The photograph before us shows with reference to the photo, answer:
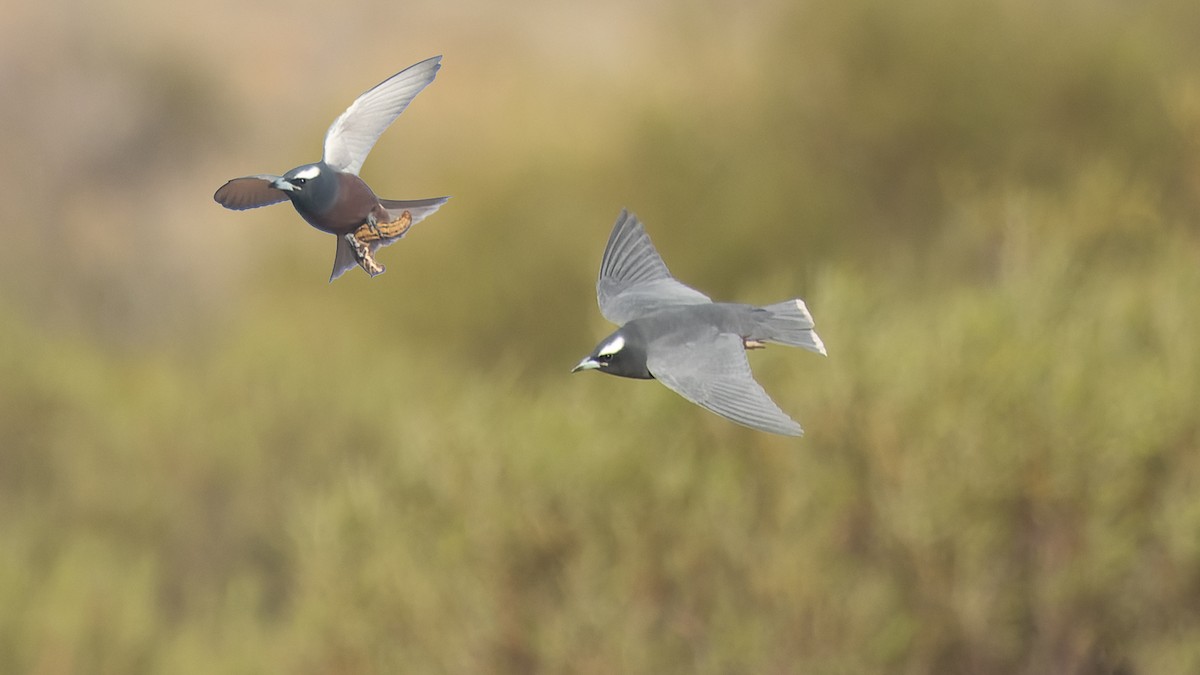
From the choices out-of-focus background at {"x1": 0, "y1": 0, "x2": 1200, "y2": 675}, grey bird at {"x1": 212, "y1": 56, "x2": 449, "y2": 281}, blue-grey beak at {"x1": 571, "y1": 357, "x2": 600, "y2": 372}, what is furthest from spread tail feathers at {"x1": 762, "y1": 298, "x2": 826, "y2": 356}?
out-of-focus background at {"x1": 0, "y1": 0, "x2": 1200, "y2": 675}

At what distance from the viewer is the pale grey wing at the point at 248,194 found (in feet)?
6.00

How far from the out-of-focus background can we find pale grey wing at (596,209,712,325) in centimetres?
523

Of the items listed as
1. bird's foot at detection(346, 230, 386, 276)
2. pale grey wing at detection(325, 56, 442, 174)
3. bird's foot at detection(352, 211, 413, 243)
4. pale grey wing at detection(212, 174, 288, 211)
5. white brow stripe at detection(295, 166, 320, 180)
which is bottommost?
bird's foot at detection(346, 230, 386, 276)

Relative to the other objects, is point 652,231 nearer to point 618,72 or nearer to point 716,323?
point 618,72

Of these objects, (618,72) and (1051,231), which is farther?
(618,72)

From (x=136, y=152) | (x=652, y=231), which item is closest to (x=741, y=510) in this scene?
(x=652, y=231)

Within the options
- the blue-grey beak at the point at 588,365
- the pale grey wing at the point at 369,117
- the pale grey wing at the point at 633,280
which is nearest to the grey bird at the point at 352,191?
the pale grey wing at the point at 369,117

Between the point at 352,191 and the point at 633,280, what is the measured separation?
2.11 feet

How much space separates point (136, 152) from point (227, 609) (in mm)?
45423

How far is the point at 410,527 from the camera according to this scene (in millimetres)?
16000

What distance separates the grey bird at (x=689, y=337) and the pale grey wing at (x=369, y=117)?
0.38 metres

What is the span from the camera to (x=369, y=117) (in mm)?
2102

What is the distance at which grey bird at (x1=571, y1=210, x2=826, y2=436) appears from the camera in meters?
1.93

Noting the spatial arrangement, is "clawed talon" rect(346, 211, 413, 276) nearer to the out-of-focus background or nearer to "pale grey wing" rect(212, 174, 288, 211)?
"pale grey wing" rect(212, 174, 288, 211)
